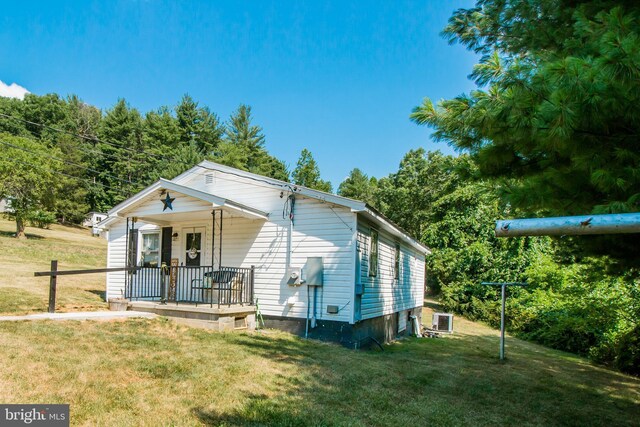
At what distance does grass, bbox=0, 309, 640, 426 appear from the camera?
4297 mm

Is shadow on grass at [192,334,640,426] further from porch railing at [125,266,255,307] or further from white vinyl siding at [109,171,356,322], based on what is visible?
porch railing at [125,266,255,307]

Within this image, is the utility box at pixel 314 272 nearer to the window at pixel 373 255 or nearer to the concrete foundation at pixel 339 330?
the concrete foundation at pixel 339 330

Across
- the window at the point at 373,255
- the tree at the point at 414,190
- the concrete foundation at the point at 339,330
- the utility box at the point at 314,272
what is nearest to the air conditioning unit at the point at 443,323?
the concrete foundation at the point at 339,330

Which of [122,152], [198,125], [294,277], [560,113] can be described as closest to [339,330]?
[294,277]

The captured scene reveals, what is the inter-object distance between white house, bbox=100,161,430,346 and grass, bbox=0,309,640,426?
1162 mm

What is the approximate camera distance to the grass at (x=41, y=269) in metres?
10.8

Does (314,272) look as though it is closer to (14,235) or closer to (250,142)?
(14,235)

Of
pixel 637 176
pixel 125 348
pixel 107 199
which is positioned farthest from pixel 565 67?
pixel 107 199

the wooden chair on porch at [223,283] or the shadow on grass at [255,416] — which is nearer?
the shadow on grass at [255,416]

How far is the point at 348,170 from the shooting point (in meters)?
51.0

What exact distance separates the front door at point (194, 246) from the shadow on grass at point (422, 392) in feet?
12.7

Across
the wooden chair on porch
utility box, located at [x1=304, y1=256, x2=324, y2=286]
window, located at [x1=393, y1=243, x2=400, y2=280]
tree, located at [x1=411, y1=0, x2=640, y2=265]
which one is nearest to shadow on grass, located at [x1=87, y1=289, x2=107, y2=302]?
the wooden chair on porch

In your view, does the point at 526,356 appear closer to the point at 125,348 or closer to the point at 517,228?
the point at 125,348

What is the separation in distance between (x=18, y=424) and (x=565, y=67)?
17.8ft
